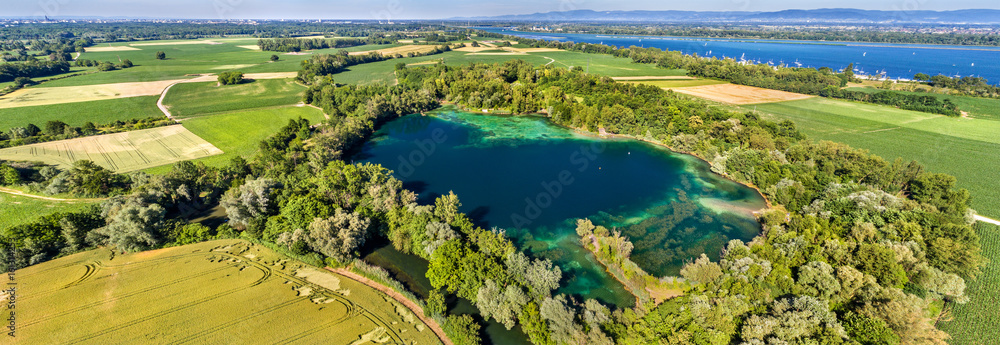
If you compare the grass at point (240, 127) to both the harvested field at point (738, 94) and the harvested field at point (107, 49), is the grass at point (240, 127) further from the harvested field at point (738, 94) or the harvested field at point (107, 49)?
the harvested field at point (107, 49)

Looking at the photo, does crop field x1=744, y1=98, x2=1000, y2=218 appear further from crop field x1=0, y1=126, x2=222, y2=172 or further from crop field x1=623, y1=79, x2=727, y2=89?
crop field x1=0, y1=126, x2=222, y2=172

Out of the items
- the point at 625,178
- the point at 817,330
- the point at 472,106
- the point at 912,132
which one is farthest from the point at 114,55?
the point at 912,132

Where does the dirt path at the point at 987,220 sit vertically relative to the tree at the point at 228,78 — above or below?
below

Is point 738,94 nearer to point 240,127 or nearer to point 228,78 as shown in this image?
point 240,127

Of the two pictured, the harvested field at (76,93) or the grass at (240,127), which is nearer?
the grass at (240,127)

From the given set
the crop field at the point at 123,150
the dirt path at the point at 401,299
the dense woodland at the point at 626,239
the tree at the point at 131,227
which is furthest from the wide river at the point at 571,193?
the crop field at the point at 123,150

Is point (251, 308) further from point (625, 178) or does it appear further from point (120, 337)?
point (625, 178)

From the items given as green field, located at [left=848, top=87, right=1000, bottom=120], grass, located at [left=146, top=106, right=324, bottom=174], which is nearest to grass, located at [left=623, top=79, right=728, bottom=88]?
green field, located at [left=848, top=87, right=1000, bottom=120]
